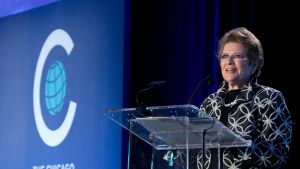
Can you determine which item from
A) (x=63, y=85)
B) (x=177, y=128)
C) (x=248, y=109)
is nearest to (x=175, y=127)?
(x=177, y=128)

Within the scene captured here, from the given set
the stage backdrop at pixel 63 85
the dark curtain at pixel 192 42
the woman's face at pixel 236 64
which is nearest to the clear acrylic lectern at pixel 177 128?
the woman's face at pixel 236 64

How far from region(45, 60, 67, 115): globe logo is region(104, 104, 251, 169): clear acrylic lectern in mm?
2226

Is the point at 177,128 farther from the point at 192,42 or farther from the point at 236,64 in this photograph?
the point at 192,42

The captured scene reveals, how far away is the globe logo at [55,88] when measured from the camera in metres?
4.83

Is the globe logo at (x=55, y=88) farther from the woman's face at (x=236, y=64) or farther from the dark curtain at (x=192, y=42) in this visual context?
the woman's face at (x=236, y=64)

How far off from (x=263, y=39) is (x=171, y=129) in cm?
147

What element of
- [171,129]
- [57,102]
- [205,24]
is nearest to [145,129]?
[171,129]

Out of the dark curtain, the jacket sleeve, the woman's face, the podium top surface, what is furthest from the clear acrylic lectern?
the dark curtain

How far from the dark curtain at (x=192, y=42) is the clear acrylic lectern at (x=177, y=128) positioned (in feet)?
3.49

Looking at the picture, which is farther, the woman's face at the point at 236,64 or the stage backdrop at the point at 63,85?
the stage backdrop at the point at 63,85

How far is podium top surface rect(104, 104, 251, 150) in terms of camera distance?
2.38m

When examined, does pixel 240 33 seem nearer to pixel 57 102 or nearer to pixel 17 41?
pixel 57 102

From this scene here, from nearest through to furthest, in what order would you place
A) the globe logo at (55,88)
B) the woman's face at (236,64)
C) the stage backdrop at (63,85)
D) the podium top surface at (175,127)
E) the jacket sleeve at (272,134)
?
1. the podium top surface at (175,127)
2. the jacket sleeve at (272,134)
3. the woman's face at (236,64)
4. the stage backdrop at (63,85)
5. the globe logo at (55,88)

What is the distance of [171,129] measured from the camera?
2.51 meters
